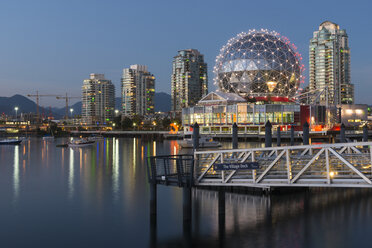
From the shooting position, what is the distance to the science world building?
11038 cm

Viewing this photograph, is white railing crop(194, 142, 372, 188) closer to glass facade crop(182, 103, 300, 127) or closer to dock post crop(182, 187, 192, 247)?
dock post crop(182, 187, 192, 247)

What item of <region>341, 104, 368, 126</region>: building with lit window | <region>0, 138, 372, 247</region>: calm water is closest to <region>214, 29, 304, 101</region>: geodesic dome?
<region>341, 104, 368, 126</region>: building with lit window

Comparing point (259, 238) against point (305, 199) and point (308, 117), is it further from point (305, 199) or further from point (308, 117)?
point (308, 117)

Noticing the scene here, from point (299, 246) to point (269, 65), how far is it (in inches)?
3704

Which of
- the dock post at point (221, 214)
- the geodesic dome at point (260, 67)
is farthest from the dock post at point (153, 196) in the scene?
the geodesic dome at point (260, 67)

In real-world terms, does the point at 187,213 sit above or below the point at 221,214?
above

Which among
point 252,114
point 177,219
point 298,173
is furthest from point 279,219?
point 252,114

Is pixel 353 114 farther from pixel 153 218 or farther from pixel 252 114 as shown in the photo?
pixel 153 218

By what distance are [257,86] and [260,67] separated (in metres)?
6.84

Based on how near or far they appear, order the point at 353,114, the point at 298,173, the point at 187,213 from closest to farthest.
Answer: the point at 298,173
the point at 187,213
the point at 353,114

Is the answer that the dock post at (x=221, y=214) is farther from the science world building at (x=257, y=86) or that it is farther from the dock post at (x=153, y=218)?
the science world building at (x=257, y=86)

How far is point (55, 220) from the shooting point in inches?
951

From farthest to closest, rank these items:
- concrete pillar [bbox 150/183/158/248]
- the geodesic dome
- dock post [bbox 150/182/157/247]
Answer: the geodesic dome → dock post [bbox 150/182/157/247] → concrete pillar [bbox 150/183/158/248]

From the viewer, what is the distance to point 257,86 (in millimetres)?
114188
